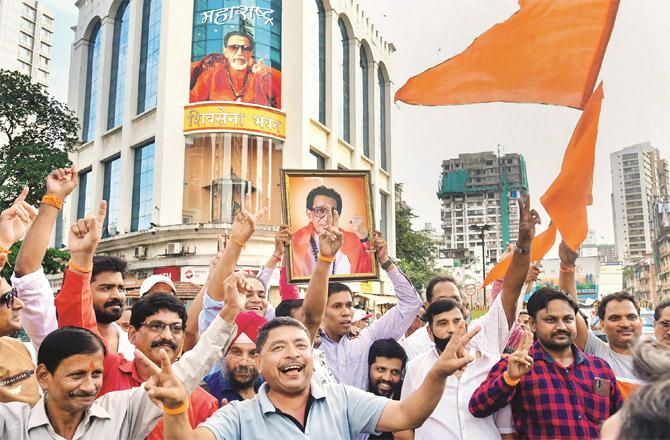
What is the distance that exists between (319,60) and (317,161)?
4.35 metres

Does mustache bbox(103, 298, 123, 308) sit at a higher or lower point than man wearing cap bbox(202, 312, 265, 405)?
higher

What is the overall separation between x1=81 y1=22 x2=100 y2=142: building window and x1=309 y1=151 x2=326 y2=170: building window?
422 inches

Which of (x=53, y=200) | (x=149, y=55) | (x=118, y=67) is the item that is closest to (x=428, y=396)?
(x=53, y=200)

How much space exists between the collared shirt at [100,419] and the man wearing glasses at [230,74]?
64.5 ft

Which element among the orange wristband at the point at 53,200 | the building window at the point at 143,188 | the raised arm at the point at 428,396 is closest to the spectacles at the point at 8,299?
the orange wristband at the point at 53,200

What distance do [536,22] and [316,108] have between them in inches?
782

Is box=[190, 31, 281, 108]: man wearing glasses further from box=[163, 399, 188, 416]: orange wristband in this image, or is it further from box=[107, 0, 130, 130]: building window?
box=[163, 399, 188, 416]: orange wristband

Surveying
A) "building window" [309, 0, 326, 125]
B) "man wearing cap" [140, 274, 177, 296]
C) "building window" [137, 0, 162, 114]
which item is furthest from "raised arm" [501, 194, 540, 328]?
"building window" [137, 0, 162, 114]

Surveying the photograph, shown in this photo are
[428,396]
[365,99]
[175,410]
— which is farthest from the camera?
Answer: [365,99]

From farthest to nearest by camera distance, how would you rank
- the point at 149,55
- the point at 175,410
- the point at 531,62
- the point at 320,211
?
the point at 149,55
the point at 320,211
the point at 531,62
the point at 175,410

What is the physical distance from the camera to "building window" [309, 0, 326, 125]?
23906mm

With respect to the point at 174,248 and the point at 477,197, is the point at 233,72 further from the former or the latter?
the point at 477,197

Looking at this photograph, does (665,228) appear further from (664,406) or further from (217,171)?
(664,406)

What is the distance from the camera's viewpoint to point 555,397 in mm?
3146
